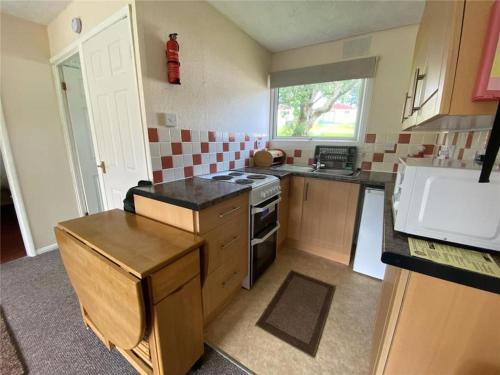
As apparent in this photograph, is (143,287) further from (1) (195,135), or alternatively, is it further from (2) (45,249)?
(2) (45,249)

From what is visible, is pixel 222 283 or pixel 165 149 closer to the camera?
pixel 222 283

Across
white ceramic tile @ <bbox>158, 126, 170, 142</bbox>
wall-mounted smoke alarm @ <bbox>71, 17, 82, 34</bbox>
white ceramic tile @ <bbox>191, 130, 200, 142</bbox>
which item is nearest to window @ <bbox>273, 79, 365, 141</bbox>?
white ceramic tile @ <bbox>191, 130, 200, 142</bbox>

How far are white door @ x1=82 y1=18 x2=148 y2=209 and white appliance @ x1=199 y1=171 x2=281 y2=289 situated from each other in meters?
0.63

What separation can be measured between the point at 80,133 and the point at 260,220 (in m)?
2.37

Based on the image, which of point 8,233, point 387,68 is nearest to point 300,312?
point 387,68

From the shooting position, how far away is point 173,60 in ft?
4.89

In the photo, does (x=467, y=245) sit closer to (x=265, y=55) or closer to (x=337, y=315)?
(x=337, y=315)

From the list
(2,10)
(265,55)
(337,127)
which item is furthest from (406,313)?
(2,10)

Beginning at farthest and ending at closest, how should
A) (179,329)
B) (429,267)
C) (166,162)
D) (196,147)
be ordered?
(196,147), (166,162), (179,329), (429,267)

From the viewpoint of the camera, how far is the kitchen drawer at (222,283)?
1362mm

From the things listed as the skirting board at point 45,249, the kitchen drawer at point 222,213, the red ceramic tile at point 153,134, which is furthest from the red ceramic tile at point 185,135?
the skirting board at point 45,249

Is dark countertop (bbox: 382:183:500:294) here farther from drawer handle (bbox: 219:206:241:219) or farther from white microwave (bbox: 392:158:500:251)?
drawer handle (bbox: 219:206:241:219)

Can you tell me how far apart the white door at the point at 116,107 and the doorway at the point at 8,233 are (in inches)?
57.7

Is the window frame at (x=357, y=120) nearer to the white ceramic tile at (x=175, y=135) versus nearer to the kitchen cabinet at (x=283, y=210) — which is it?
the kitchen cabinet at (x=283, y=210)
